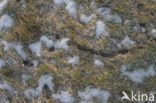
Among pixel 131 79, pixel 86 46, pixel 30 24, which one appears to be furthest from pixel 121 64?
pixel 30 24

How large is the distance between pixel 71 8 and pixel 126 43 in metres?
0.97

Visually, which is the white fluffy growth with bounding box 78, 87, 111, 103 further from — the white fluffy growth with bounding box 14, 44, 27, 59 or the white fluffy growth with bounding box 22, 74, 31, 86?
the white fluffy growth with bounding box 14, 44, 27, 59

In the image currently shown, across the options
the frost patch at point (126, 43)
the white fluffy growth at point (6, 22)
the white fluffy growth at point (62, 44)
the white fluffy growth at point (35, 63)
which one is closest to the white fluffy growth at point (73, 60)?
the white fluffy growth at point (62, 44)

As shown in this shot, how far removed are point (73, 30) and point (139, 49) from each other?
0.98 metres

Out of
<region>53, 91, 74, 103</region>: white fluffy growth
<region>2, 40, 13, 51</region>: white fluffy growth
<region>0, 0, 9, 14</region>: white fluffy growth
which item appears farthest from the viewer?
<region>0, 0, 9, 14</region>: white fluffy growth

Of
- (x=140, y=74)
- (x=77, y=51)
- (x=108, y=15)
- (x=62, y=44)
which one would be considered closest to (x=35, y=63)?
(x=62, y=44)

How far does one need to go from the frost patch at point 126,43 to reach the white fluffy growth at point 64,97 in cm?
98

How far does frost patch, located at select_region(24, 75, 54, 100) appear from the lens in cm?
338

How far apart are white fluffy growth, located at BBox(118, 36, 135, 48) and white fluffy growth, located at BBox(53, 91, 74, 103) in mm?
980

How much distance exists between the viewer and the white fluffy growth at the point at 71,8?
3.53m

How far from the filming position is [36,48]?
3.53 metres

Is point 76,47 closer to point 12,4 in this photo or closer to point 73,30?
point 73,30

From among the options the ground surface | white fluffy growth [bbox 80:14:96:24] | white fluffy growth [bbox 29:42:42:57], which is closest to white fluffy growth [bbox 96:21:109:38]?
the ground surface

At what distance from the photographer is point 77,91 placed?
327cm
